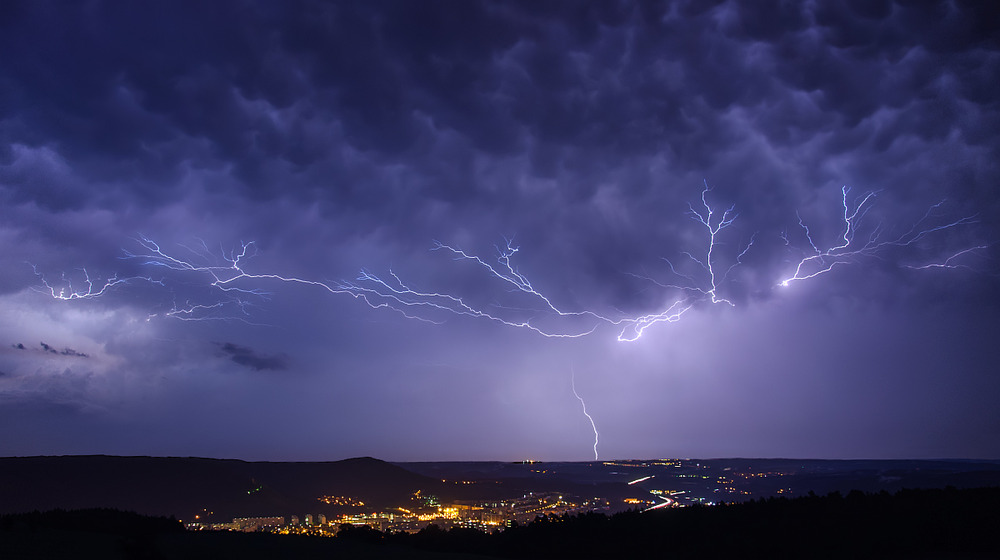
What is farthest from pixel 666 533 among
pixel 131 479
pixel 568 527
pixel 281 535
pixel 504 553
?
pixel 131 479

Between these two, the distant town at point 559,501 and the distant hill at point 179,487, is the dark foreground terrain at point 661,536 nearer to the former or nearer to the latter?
the distant town at point 559,501

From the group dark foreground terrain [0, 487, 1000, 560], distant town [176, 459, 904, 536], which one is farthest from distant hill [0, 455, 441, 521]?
dark foreground terrain [0, 487, 1000, 560]

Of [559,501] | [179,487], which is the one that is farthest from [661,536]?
[179,487]

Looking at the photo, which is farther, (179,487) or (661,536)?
(179,487)

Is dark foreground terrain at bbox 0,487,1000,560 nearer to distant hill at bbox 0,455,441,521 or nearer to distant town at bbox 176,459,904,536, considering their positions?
distant town at bbox 176,459,904,536

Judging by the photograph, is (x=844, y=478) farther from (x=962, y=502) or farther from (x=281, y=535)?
(x=281, y=535)

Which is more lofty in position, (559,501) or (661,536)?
(661,536)

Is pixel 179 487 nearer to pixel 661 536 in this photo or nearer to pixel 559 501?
pixel 559 501
